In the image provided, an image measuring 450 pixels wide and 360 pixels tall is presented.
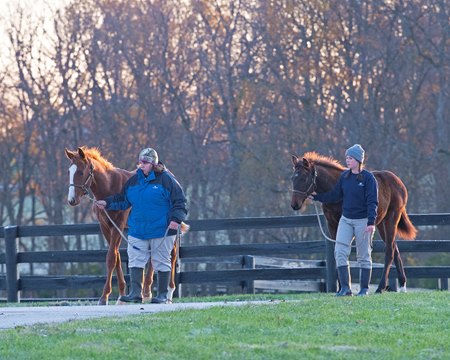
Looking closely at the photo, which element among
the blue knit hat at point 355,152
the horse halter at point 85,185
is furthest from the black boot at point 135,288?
the blue knit hat at point 355,152

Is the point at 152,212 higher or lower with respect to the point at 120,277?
higher

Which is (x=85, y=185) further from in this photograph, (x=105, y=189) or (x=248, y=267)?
(x=248, y=267)

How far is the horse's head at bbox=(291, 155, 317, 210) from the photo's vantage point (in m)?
15.4

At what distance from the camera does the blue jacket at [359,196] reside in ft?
47.8

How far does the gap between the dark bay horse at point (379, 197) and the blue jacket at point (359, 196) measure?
2.22ft

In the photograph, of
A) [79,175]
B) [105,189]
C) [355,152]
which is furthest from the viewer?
[105,189]

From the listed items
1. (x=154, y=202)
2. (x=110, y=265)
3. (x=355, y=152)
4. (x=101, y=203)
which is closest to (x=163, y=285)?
(x=154, y=202)

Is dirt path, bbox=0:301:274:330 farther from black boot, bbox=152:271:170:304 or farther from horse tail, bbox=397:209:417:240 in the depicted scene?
horse tail, bbox=397:209:417:240

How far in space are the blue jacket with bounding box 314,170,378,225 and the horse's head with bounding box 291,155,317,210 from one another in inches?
27.6

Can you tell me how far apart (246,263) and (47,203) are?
27048mm

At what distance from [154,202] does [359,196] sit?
255 cm

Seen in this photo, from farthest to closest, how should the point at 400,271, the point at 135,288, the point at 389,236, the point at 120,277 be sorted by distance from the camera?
the point at 400,271 < the point at 120,277 < the point at 389,236 < the point at 135,288

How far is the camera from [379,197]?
16.3m

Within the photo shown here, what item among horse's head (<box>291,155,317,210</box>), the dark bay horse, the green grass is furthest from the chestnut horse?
the green grass
